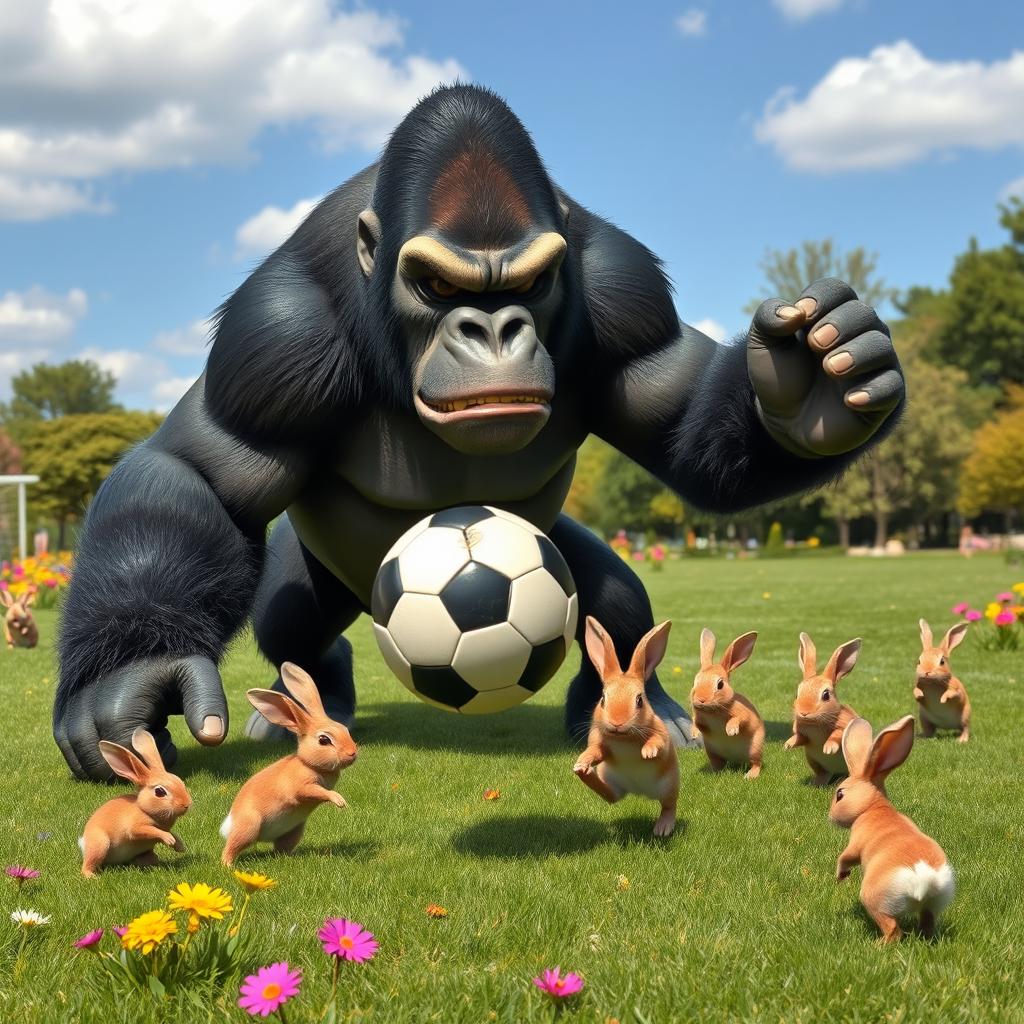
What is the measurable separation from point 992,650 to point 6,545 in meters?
22.7

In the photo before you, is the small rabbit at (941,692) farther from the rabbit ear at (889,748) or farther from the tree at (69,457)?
the tree at (69,457)

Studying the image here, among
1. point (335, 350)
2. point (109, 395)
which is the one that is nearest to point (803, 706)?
point (335, 350)

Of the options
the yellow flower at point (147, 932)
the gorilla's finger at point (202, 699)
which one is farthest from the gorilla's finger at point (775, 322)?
the yellow flower at point (147, 932)

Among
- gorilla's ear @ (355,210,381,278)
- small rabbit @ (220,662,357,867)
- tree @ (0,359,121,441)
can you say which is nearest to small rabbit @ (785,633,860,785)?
small rabbit @ (220,662,357,867)

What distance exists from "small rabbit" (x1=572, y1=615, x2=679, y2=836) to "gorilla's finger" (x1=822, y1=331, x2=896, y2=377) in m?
0.87

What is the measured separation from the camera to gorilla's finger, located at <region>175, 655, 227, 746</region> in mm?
3270

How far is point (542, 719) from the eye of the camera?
5.35 m

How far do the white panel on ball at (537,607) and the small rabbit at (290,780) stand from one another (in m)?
0.55

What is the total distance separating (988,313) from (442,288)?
152 ft

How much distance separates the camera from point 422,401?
318cm

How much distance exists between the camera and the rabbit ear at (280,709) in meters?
2.89

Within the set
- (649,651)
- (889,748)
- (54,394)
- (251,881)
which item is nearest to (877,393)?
(649,651)

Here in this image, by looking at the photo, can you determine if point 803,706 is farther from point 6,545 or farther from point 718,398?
point 6,545

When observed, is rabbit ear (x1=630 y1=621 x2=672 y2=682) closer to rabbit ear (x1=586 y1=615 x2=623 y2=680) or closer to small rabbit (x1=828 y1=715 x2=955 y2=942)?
rabbit ear (x1=586 y1=615 x2=623 y2=680)
